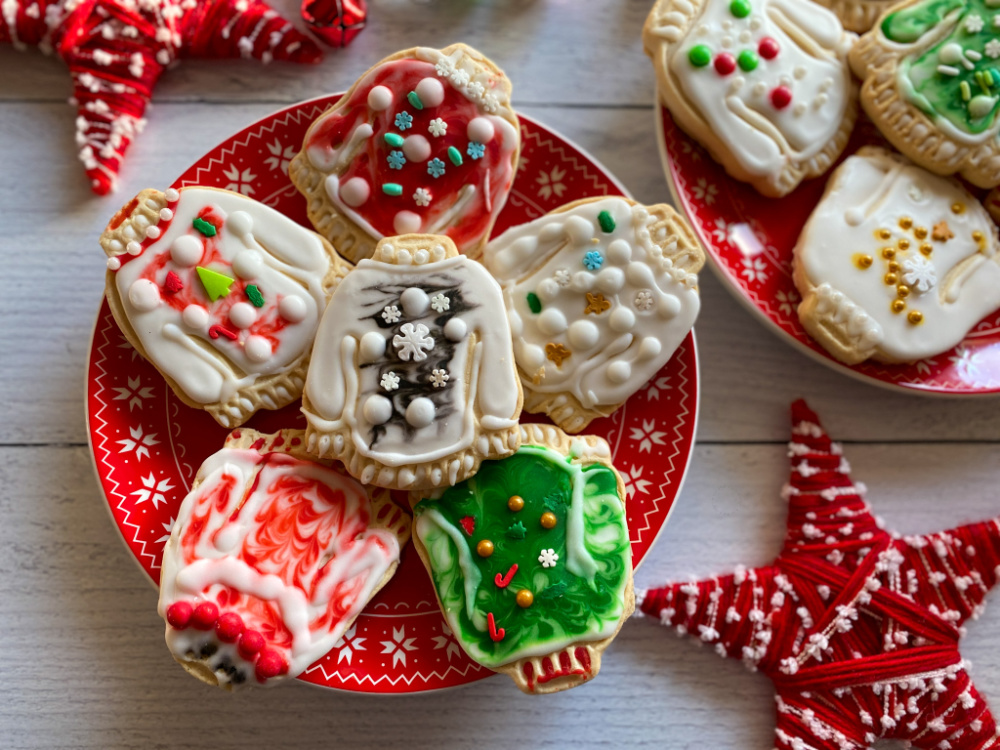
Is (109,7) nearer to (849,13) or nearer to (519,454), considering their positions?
(519,454)

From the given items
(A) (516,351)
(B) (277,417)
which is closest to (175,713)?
(B) (277,417)

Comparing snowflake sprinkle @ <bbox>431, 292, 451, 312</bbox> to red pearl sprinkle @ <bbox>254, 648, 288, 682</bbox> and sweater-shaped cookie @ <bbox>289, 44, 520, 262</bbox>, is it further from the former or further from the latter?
red pearl sprinkle @ <bbox>254, 648, 288, 682</bbox>

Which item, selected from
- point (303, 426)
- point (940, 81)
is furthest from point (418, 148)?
point (940, 81)

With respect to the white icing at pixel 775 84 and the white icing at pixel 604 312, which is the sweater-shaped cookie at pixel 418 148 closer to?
the white icing at pixel 604 312

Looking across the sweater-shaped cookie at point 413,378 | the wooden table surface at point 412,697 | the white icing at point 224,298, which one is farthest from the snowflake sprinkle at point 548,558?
the white icing at point 224,298

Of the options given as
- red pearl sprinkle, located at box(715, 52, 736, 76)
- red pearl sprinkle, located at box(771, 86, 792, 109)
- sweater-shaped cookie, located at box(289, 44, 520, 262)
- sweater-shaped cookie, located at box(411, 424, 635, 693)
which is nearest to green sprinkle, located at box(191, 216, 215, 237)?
sweater-shaped cookie, located at box(289, 44, 520, 262)
